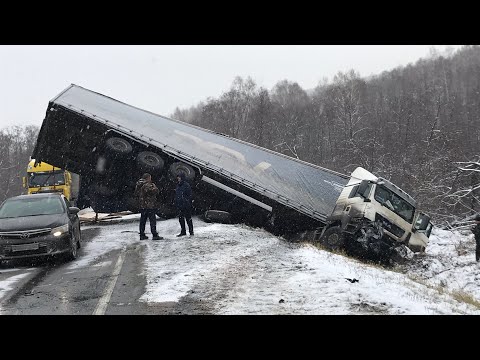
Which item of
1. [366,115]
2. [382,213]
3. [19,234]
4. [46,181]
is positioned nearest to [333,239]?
[382,213]

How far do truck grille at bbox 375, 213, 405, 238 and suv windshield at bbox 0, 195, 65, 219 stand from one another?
780cm

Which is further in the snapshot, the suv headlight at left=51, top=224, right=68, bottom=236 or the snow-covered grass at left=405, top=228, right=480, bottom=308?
the snow-covered grass at left=405, top=228, right=480, bottom=308

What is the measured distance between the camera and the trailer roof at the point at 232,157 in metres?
13.0

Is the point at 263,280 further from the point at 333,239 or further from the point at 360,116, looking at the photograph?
the point at 360,116

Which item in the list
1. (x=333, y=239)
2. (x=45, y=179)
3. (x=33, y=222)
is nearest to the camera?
(x=33, y=222)

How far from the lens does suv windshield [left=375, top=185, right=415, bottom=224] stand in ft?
42.0

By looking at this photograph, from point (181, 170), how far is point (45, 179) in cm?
1019

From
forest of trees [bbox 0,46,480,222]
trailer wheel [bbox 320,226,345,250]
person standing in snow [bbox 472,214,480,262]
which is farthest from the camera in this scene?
forest of trees [bbox 0,46,480,222]

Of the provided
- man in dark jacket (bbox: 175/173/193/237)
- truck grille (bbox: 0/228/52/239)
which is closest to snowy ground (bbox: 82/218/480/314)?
man in dark jacket (bbox: 175/173/193/237)

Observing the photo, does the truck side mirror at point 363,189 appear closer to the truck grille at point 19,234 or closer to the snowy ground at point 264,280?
the snowy ground at point 264,280

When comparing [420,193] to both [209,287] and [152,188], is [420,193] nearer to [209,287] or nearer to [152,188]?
[152,188]

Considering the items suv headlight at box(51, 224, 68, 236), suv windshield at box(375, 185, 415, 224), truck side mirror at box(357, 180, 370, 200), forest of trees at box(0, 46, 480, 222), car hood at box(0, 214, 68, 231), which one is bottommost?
suv headlight at box(51, 224, 68, 236)

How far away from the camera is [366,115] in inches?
2448

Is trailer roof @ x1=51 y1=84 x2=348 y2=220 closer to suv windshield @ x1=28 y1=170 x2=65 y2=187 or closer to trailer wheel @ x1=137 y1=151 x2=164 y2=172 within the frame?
trailer wheel @ x1=137 y1=151 x2=164 y2=172
